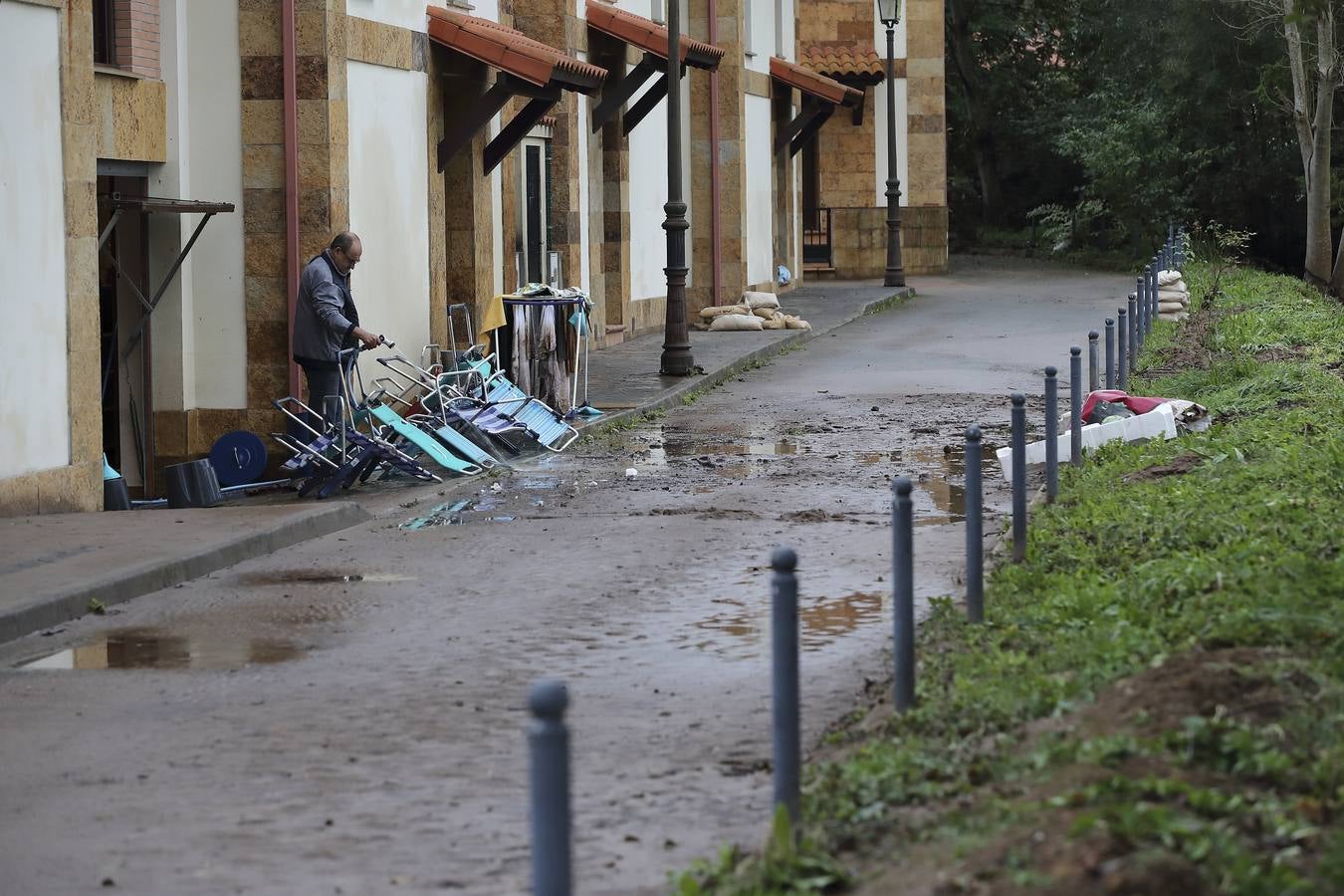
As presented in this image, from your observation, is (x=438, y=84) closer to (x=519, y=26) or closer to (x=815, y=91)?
(x=519, y=26)

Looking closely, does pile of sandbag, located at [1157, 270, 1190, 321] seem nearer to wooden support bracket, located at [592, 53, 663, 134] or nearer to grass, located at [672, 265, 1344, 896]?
wooden support bracket, located at [592, 53, 663, 134]

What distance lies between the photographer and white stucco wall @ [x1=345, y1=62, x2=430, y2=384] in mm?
16844

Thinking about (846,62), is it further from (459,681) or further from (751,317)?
(459,681)

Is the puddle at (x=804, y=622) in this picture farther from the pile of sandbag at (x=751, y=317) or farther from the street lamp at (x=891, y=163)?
the street lamp at (x=891, y=163)

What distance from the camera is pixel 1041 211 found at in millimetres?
48906

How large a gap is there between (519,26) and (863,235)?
2215 centimetres

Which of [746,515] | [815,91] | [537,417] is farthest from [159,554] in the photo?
[815,91]

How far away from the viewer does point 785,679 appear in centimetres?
523

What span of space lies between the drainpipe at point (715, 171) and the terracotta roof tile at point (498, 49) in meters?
12.2

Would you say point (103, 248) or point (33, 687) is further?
point (103, 248)

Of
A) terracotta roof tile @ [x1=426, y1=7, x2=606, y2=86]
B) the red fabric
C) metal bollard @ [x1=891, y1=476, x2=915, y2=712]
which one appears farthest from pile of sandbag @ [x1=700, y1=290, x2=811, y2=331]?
metal bollard @ [x1=891, y1=476, x2=915, y2=712]

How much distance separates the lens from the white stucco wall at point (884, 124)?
44.4 meters

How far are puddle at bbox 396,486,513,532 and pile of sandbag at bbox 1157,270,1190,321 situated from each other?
1441cm

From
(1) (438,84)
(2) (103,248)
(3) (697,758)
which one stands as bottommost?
(3) (697,758)
